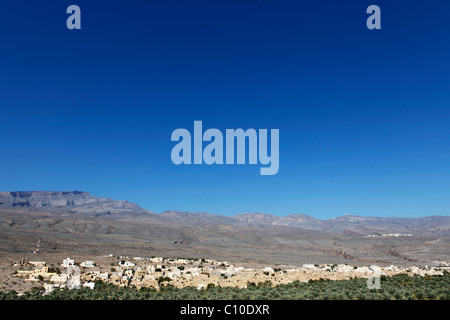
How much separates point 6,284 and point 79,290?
7.56 m

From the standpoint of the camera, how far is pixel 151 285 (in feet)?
88.6

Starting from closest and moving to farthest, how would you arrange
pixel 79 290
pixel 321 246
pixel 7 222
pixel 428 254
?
pixel 79 290, pixel 428 254, pixel 321 246, pixel 7 222
